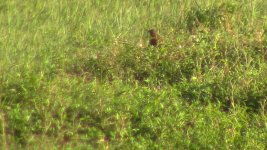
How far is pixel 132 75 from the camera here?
5.29m

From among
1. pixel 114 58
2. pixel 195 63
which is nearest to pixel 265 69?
pixel 195 63

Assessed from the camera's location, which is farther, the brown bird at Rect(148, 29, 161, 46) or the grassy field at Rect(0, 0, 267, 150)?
the brown bird at Rect(148, 29, 161, 46)

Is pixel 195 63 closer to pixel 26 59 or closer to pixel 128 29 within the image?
pixel 128 29

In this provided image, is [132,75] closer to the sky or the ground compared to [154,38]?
closer to the ground

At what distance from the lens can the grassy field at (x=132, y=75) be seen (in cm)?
434

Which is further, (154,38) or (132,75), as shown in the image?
(154,38)

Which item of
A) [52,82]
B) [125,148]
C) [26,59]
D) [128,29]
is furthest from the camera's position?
[128,29]

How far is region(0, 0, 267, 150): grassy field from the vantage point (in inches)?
171

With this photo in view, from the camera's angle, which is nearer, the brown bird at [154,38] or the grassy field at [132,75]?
the grassy field at [132,75]

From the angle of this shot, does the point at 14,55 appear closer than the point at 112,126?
No

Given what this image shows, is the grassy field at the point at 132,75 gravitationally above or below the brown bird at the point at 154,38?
below

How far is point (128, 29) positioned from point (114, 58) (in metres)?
0.71

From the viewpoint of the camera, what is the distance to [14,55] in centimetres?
536

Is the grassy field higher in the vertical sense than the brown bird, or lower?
lower
